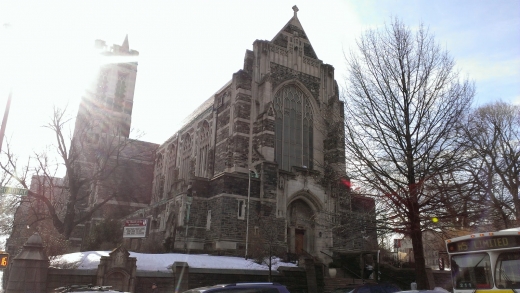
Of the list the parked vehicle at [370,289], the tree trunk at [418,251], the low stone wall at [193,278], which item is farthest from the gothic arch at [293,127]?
the parked vehicle at [370,289]

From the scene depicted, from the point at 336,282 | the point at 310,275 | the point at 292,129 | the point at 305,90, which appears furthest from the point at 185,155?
the point at 310,275

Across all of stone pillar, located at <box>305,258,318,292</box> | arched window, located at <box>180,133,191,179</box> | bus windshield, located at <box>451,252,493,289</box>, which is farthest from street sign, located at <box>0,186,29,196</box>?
arched window, located at <box>180,133,191,179</box>

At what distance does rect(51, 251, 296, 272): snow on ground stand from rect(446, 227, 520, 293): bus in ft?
41.8

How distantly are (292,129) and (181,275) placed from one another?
15759 millimetres

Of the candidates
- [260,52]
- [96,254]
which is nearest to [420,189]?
[96,254]

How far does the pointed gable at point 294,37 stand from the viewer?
3266cm

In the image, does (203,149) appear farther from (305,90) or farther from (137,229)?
(137,229)

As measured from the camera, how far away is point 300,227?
29297 millimetres

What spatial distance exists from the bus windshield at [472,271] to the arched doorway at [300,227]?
18.7 m

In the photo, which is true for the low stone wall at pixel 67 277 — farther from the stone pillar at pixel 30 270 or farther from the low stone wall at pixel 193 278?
the stone pillar at pixel 30 270

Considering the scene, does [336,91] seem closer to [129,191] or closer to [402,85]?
[402,85]

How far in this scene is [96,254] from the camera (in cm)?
2048

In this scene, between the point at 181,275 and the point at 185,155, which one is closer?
the point at 181,275

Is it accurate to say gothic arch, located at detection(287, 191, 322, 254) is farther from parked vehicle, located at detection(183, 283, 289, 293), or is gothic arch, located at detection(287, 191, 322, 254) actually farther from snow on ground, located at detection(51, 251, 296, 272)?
parked vehicle, located at detection(183, 283, 289, 293)
